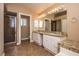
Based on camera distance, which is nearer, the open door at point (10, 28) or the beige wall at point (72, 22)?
the beige wall at point (72, 22)

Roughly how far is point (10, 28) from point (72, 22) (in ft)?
9.64

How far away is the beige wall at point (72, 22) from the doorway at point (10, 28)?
2607 mm

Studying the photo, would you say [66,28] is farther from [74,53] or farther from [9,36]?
[9,36]

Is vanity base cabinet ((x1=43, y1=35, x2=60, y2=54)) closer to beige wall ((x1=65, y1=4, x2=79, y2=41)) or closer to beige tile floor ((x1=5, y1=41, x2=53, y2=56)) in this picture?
beige tile floor ((x1=5, y1=41, x2=53, y2=56))

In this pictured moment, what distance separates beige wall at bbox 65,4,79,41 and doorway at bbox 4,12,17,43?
261 cm

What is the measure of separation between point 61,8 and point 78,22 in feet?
2.33

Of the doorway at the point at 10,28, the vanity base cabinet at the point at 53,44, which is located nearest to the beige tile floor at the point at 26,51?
the vanity base cabinet at the point at 53,44

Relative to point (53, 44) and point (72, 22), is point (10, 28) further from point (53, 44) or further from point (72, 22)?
point (72, 22)

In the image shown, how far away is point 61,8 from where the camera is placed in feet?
7.84

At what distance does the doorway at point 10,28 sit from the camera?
385cm

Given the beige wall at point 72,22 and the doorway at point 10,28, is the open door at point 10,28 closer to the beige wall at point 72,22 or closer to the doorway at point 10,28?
the doorway at point 10,28

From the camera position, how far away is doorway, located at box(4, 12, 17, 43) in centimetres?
385

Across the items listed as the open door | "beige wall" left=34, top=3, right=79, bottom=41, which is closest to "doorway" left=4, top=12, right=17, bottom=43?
the open door

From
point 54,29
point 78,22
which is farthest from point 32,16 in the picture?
point 78,22
